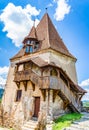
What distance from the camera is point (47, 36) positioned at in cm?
2103

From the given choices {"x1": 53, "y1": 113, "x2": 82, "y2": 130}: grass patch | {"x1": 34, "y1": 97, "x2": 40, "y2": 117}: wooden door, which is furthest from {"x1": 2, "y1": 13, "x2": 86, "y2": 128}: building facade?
{"x1": 53, "y1": 113, "x2": 82, "y2": 130}: grass patch

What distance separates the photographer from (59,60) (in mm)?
19797

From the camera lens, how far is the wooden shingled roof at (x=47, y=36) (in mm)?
20125

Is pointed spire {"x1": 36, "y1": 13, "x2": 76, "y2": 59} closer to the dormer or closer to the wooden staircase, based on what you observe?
the dormer

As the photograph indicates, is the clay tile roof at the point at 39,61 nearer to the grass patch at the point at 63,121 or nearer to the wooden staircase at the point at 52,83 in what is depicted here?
the wooden staircase at the point at 52,83

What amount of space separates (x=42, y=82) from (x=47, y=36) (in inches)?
268

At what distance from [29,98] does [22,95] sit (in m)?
1.11

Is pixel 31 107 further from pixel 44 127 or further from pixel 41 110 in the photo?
pixel 44 127

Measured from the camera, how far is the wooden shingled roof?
20125 mm

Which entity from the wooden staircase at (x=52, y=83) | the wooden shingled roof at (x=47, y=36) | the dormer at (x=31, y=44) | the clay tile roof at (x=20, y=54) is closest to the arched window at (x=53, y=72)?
the wooden staircase at (x=52, y=83)

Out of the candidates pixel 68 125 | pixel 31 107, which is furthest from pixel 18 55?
pixel 68 125

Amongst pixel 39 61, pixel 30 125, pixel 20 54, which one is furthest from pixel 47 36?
pixel 30 125

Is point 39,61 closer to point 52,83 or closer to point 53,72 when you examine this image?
point 53,72

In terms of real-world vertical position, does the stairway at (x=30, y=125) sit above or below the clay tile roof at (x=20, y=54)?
below
